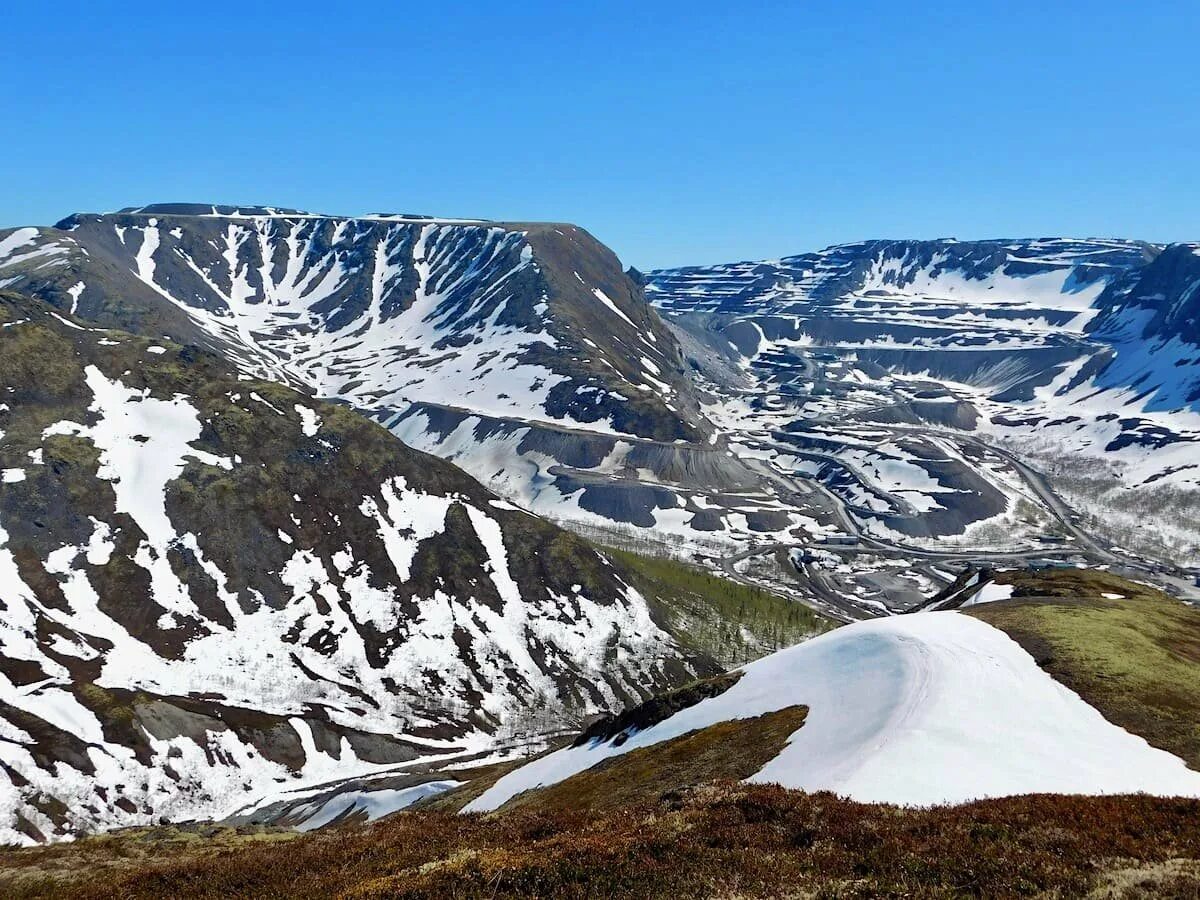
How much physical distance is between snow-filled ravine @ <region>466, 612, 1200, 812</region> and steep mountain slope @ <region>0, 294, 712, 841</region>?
7991 centimetres

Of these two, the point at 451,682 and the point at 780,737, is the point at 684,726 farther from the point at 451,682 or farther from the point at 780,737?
the point at 451,682

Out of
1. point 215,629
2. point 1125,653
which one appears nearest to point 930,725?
point 1125,653

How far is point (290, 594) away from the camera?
17300 cm

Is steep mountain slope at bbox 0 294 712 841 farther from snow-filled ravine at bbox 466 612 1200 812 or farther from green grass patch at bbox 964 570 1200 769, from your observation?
green grass patch at bbox 964 570 1200 769

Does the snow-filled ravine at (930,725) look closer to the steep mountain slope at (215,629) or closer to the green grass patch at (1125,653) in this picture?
the green grass patch at (1125,653)

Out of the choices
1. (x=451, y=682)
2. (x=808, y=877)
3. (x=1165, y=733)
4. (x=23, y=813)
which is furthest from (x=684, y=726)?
(x=451, y=682)

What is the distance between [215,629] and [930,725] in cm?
15209

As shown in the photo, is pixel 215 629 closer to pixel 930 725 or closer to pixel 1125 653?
pixel 930 725

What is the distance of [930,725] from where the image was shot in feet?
136

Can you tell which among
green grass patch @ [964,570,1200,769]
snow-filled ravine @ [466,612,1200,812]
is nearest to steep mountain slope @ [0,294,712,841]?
snow-filled ravine @ [466,612,1200,812]

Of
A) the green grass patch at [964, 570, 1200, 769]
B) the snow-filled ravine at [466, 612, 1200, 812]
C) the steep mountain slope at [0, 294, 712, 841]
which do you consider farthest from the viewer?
the steep mountain slope at [0, 294, 712, 841]

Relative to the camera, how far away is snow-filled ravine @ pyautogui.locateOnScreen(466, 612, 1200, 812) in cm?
3566

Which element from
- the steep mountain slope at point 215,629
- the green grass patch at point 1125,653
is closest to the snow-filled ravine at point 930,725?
the green grass patch at point 1125,653

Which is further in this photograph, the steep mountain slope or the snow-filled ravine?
the steep mountain slope
